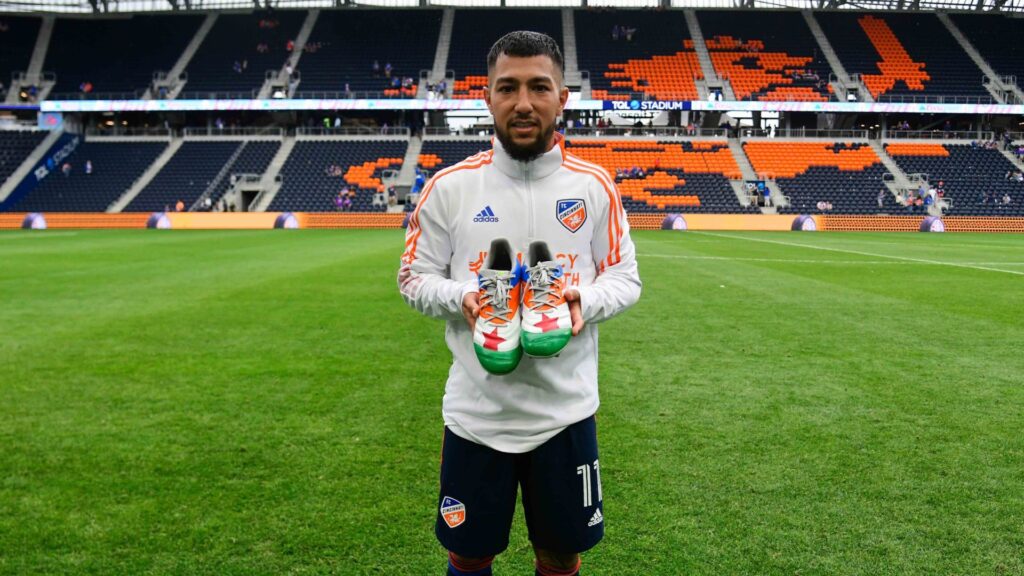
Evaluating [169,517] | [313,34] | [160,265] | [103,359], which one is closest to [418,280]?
[169,517]

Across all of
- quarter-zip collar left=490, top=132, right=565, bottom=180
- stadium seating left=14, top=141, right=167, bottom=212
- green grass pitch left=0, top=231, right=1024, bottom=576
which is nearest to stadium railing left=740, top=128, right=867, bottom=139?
green grass pitch left=0, top=231, right=1024, bottom=576

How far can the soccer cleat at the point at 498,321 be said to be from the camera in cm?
197

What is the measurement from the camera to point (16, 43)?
45812mm

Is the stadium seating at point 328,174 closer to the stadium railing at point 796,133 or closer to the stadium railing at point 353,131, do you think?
the stadium railing at point 353,131

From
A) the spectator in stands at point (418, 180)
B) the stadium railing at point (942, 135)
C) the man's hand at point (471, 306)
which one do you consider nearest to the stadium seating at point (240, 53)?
the spectator in stands at point (418, 180)

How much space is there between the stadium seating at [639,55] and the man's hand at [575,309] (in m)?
41.5

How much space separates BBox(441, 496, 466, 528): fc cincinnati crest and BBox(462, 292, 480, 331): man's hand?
64cm

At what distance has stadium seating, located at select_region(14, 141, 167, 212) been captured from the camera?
37.7 meters

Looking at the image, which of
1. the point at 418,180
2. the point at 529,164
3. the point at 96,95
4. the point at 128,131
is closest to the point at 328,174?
the point at 418,180

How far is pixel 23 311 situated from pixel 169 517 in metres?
7.54

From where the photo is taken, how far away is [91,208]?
37312mm

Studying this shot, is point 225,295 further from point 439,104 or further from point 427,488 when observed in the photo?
point 439,104

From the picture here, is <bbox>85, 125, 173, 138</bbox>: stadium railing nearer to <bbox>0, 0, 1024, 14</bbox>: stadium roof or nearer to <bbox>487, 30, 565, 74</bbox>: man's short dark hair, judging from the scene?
<bbox>0, 0, 1024, 14</bbox>: stadium roof

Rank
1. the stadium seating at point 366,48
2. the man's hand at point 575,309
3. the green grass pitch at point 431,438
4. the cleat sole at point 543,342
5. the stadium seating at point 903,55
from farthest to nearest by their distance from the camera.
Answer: the stadium seating at point 366,48, the stadium seating at point 903,55, the green grass pitch at point 431,438, the man's hand at point 575,309, the cleat sole at point 543,342
